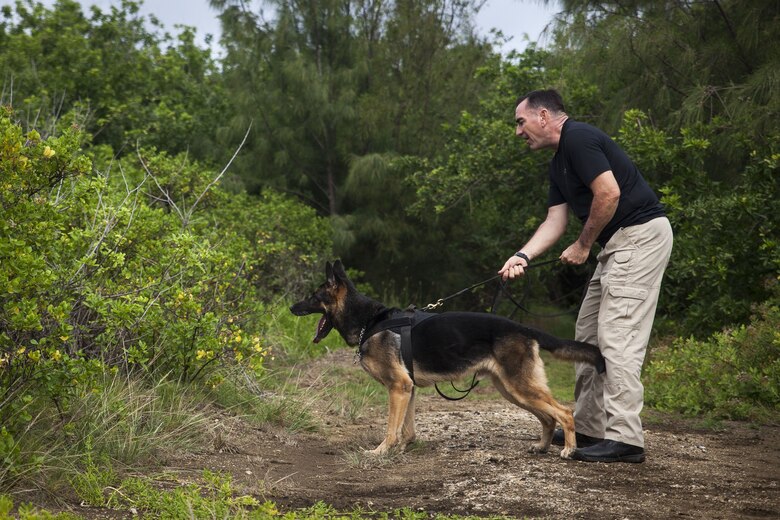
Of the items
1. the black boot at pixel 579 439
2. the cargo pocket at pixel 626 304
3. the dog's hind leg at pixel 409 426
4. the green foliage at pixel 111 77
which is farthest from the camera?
the green foliage at pixel 111 77

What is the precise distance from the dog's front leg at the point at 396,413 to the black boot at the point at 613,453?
1.24 metres

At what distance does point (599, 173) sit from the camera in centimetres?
548

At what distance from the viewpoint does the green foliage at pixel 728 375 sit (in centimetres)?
760

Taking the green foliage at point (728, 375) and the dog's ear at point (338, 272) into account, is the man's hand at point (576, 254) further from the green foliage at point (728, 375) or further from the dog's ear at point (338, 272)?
the green foliage at point (728, 375)

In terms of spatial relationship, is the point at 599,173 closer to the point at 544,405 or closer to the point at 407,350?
the point at 544,405

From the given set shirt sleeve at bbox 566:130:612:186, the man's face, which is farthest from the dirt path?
the man's face

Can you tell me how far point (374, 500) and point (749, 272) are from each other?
22.5ft

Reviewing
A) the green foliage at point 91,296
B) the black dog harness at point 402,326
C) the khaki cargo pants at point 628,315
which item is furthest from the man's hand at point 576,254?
the green foliage at point 91,296

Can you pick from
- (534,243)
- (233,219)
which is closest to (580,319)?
(534,243)

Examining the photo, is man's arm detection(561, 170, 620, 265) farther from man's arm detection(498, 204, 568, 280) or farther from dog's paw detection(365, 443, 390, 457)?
dog's paw detection(365, 443, 390, 457)

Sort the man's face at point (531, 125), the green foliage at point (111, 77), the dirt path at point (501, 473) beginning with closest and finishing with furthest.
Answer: the dirt path at point (501, 473) → the man's face at point (531, 125) → the green foliage at point (111, 77)

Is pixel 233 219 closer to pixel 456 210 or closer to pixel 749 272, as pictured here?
pixel 456 210

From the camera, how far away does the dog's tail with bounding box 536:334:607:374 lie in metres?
5.64

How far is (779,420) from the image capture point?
7.32 metres
